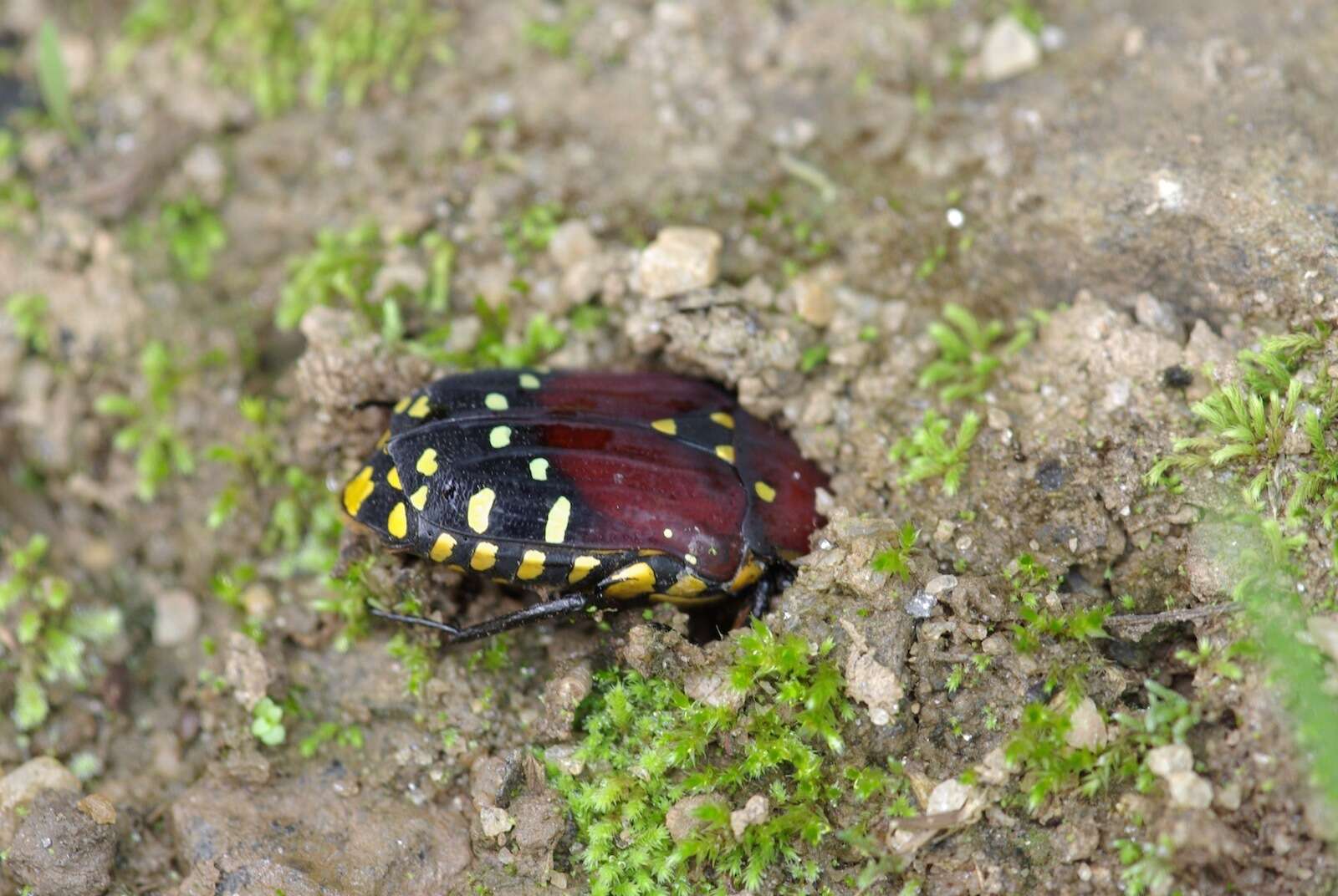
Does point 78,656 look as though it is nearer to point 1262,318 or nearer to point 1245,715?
point 1245,715

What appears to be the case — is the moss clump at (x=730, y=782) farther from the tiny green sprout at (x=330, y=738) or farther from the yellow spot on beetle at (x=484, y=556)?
the tiny green sprout at (x=330, y=738)

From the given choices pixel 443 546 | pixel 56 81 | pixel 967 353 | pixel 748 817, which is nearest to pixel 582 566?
pixel 443 546

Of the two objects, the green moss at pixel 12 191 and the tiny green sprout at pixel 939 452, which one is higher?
the green moss at pixel 12 191

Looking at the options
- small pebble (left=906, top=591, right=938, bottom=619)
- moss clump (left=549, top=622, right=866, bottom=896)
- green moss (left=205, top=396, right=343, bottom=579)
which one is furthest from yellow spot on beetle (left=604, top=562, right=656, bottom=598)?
green moss (left=205, top=396, right=343, bottom=579)

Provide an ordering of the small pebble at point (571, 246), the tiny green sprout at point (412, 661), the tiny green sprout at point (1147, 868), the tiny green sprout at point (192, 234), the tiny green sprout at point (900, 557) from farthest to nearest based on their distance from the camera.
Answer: the tiny green sprout at point (192, 234) → the small pebble at point (571, 246) → the tiny green sprout at point (412, 661) → the tiny green sprout at point (900, 557) → the tiny green sprout at point (1147, 868)

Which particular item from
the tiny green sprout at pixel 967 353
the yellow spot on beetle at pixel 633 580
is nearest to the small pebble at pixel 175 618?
the yellow spot on beetle at pixel 633 580

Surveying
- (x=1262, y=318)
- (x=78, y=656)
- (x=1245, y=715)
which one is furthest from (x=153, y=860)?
(x=1262, y=318)

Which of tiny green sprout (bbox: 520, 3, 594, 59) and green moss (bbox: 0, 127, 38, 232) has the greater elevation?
tiny green sprout (bbox: 520, 3, 594, 59)

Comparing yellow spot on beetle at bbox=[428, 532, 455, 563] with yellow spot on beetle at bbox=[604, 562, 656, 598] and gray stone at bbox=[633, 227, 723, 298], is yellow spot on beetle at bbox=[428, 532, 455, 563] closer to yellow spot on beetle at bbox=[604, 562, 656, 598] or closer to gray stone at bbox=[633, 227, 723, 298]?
yellow spot on beetle at bbox=[604, 562, 656, 598]
